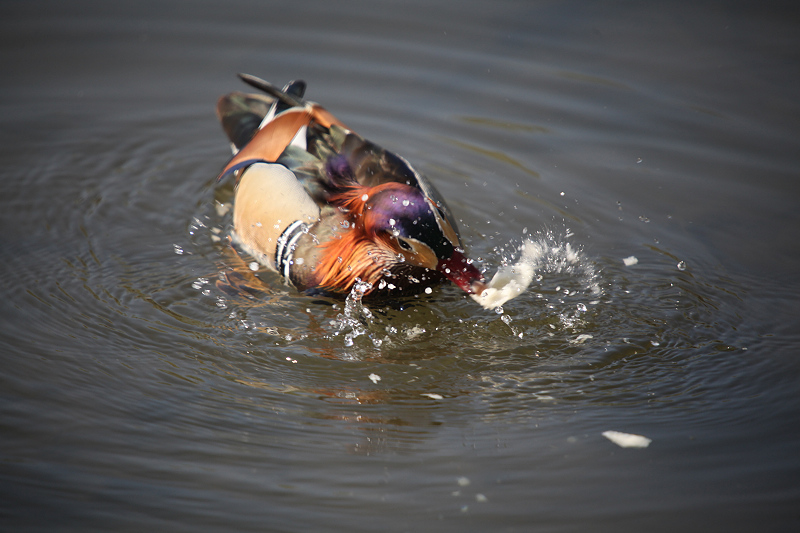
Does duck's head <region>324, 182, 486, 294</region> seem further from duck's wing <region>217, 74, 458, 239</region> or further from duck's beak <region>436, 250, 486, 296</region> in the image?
→ duck's wing <region>217, 74, 458, 239</region>

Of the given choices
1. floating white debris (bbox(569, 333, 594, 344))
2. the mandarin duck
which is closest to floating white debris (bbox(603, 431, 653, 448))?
floating white debris (bbox(569, 333, 594, 344))

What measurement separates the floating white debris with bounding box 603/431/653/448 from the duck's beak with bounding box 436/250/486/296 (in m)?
0.93

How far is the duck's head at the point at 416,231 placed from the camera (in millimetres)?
3305

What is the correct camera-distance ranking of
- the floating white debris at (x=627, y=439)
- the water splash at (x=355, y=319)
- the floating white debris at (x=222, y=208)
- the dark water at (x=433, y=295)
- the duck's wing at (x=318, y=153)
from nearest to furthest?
1. the dark water at (x=433, y=295)
2. the floating white debris at (x=627, y=439)
3. the water splash at (x=355, y=319)
4. the duck's wing at (x=318, y=153)
5. the floating white debris at (x=222, y=208)

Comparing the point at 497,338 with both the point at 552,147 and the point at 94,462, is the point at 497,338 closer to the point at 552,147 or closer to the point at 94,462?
the point at 94,462

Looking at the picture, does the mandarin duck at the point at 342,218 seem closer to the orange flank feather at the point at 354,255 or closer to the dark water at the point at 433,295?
the orange flank feather at the point at 354,255

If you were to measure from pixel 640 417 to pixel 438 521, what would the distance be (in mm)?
993

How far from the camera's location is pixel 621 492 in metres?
2.54

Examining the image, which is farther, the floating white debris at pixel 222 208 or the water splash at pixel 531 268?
the floating white debris at pixel 222 208

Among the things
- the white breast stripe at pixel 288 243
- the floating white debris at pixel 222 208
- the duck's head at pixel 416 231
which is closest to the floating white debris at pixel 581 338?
the duck's head at pixel 416 231

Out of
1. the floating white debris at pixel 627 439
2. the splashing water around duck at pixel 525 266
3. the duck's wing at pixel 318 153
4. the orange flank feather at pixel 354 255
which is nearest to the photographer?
the floating white debris at pixel 627 439

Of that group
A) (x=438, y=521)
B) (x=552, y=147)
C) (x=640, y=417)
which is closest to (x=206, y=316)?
(x=438, y=521)

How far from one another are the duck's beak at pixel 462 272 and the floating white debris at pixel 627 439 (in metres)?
0.93

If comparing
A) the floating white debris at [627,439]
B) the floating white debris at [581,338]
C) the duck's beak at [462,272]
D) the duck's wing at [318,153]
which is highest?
the duck's wing at [318,153]
